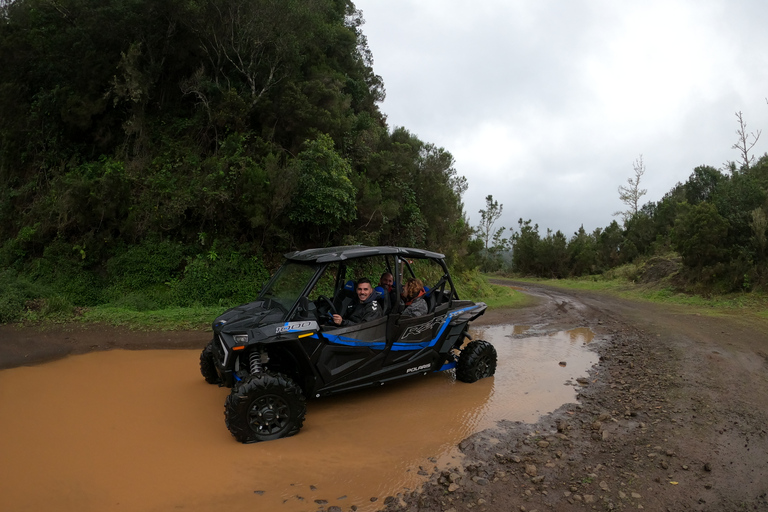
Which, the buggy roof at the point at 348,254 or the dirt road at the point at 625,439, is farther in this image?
the buggy roof at the point at 348,254

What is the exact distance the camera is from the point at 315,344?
17.0 feet

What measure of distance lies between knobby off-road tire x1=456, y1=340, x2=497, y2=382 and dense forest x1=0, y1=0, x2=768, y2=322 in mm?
7331

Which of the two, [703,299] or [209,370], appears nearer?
[209,370]

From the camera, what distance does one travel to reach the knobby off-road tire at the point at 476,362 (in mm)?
6832

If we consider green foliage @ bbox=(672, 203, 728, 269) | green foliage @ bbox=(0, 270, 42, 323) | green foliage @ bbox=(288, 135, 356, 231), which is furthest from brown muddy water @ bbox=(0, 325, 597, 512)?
green foliage @ bbox=(672, 203, 728, 269)

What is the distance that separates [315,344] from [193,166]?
11.4 meters

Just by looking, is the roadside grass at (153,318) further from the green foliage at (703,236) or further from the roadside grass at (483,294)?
the green foliage at (703,236)

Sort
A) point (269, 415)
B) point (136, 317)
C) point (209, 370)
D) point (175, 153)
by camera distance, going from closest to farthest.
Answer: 1. point (269, 415)
2. point (209, 370)
3. point (136, 317)
4. point (175, 153)

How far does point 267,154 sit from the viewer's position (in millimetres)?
14477

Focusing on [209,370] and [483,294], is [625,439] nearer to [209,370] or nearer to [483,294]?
[209,370]

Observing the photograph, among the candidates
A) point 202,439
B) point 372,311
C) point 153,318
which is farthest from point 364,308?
point 153,318

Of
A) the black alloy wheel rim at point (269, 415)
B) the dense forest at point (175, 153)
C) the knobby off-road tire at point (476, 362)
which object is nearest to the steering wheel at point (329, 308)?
the black alloy wheel rim at point (269, 415)

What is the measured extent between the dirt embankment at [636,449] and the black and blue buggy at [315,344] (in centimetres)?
149

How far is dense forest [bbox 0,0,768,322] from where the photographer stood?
42.0 feet
